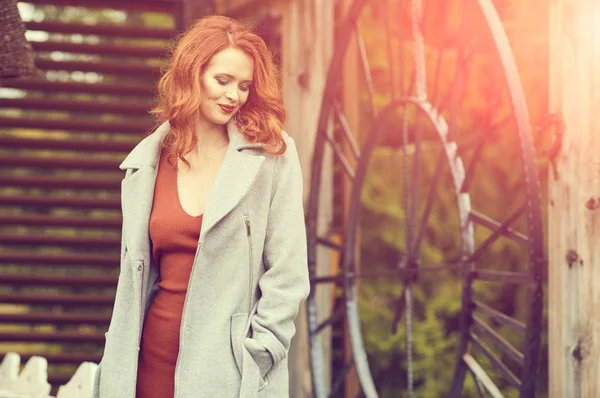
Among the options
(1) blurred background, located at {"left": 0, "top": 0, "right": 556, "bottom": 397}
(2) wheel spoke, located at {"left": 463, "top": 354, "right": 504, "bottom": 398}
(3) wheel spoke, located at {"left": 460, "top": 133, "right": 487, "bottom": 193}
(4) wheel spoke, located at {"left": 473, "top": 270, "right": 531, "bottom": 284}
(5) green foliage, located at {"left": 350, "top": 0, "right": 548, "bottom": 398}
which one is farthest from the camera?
(5) green foliage, located at {"left": 350, "top": 0, "right": 548, "bottom": 398}

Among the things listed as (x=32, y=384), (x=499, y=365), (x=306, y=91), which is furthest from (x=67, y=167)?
(x=499, y=365)

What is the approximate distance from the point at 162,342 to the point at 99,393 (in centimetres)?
28

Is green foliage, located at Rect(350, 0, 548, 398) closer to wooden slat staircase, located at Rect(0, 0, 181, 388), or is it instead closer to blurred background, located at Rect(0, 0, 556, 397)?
blurred background, located at Rect(0, 0, 556, 397)

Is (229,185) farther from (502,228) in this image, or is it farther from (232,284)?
(502,228)

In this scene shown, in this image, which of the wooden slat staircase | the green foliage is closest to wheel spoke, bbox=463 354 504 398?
the wooden slat staircase

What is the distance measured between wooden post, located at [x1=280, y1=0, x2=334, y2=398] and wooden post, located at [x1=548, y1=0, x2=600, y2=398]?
2.52m

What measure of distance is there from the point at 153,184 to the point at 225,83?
37 cm

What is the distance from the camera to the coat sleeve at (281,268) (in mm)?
2953

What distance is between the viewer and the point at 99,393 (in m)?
3.12

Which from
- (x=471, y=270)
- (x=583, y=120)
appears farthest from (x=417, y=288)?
(x=583, y=120)

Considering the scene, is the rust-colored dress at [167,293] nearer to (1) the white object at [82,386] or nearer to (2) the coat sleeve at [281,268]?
(2) the coat sleeve at [281,268]

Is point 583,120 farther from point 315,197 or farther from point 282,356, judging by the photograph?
point 315,197

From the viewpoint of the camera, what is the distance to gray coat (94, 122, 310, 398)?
9.61 feet

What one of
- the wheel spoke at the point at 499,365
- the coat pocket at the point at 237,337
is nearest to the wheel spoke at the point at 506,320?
the wheel spoke at the point at 499,365
